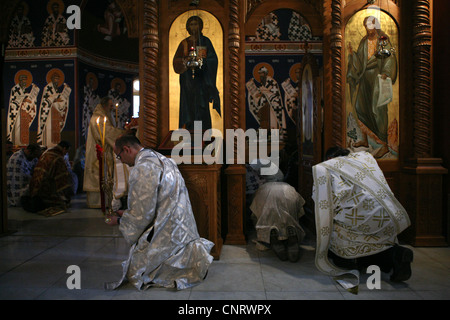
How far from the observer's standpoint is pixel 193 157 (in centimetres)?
395

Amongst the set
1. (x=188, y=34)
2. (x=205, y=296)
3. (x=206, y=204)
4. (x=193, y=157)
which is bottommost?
(x=205, y=296)

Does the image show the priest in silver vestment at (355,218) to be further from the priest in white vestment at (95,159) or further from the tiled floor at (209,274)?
the priest in white vestment at (95,159)

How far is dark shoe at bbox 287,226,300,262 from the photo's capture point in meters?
3.84

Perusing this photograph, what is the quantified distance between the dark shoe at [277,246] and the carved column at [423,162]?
1.76m

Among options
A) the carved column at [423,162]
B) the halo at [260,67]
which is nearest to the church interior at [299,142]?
the carved column at [423,162]

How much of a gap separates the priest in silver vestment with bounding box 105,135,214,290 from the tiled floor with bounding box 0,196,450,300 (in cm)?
12

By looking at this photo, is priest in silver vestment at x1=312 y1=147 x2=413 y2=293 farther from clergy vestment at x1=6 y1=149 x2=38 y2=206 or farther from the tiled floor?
clergy vestment at x1=6 y1=149 x2=38 y2=206

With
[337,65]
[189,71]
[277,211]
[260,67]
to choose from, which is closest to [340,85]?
[337,65]

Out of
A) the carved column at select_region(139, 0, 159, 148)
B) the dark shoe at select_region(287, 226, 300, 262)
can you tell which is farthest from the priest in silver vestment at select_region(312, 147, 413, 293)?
the carved column at select_region(139, 0, 159, 148)

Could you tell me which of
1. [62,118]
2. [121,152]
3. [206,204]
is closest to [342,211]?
[206,204]

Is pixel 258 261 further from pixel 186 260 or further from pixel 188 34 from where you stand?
pixel 188 34
